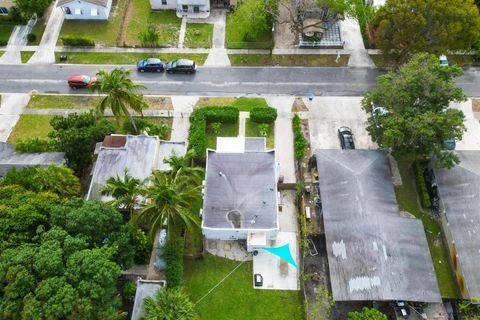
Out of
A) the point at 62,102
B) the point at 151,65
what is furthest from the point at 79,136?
the point at 151,65

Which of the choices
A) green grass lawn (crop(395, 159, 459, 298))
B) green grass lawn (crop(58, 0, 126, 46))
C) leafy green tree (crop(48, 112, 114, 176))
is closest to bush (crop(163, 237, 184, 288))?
leafy green tree (crop(48, 112, 114, 176))

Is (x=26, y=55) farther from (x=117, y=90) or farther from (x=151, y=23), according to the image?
(x=117, y=90)

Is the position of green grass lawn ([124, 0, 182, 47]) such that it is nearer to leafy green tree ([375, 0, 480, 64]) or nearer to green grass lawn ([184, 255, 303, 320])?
leafy green tree ([375, 0, 480, 64])

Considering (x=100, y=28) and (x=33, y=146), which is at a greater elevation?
(x=100, y=28)

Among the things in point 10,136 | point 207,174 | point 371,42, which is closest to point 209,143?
point 207,174

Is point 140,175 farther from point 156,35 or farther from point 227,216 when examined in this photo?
point 156,35
